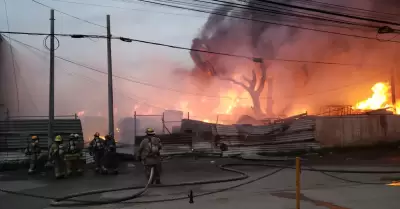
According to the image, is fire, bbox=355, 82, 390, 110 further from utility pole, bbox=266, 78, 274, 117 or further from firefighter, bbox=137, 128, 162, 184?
firefighter, bbox=137, 128, 162, 184

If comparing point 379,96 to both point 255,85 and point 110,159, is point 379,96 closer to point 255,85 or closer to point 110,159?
point 255,85

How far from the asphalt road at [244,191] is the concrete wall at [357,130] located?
8.90 m

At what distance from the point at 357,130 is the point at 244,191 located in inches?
617

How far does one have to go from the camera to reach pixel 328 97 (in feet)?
108

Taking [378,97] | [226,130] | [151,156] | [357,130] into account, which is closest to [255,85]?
[378,97]

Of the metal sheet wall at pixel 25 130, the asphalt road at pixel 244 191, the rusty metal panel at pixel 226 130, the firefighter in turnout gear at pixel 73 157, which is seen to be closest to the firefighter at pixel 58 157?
the firefighter in turnout gear at pixel 73 157

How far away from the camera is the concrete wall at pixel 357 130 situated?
66.8 ft

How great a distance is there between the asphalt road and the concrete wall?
29.2 ft

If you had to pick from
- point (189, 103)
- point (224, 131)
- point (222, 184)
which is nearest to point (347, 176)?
point (222, 184)

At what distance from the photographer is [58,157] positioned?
11.6 metres

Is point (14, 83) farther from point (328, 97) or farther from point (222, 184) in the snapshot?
point (328, 97)

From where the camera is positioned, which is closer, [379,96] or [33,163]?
[33,163]

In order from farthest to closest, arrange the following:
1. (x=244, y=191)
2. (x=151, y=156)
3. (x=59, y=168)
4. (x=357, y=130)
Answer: (x=357, y=130), (x=59, y=168), (x=151, y=156), (x=244, y=191)

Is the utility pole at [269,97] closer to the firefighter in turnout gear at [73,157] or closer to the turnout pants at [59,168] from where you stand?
the firefighter in turnout gear at [73,157]
